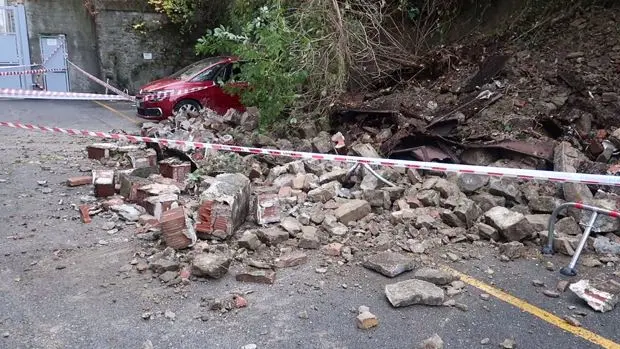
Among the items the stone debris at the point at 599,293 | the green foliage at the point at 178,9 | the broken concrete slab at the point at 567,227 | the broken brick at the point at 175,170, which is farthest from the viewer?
the green foliage at the point at 178,9

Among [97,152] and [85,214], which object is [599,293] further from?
[97,152]

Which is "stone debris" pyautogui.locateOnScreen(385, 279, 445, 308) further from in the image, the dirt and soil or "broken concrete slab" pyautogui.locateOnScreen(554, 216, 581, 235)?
"broken concrete slab" pyautogui.locateOnScreen(554, 216, 581, 235)

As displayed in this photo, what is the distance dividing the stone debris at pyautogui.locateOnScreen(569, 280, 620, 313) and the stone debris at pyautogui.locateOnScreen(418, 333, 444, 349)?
122 cm

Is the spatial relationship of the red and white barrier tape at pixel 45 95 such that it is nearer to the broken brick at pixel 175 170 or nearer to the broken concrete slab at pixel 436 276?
the broken brick at pixel 175 170

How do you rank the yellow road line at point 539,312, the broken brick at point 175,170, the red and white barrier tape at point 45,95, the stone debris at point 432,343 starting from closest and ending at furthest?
the stone debris at point 432,343, the yellow road line at point 539,312, the broken brick at point 175,170, the red and white barrier tape at point 45,95

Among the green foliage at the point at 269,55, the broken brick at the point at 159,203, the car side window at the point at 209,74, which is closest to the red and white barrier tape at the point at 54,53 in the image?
the car side window at the point at 209,74

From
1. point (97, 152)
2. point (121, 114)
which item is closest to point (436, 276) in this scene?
point (97, 152)

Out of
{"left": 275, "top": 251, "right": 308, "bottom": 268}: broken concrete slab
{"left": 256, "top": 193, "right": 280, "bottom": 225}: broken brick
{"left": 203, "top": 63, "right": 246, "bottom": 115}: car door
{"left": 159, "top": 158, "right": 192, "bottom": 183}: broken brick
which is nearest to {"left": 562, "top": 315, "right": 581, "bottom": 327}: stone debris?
{"left": 275, "top": 251, "right": 308, "bottom": 268}: broken concrete slab

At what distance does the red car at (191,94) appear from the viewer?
37.3 ft

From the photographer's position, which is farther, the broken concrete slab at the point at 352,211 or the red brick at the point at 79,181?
the red brick at the point at 79,181

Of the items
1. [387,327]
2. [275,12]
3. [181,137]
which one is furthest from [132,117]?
[387,327]

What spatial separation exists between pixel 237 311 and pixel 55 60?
17203 millimetres

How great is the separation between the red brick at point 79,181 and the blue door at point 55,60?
13.0m

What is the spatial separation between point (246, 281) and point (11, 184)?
167 inches
